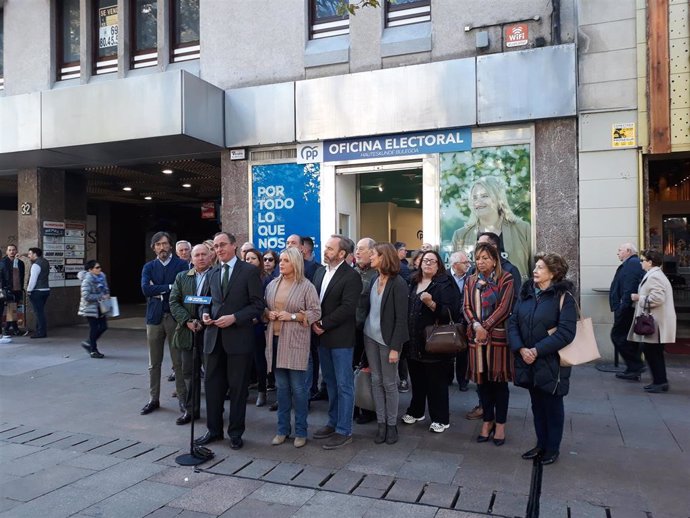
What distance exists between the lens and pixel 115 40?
1161cm

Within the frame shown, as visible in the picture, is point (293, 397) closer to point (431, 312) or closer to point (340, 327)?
point (340, 327)

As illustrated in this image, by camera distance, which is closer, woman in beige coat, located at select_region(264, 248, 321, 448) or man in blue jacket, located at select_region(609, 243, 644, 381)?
woman in beige coat, located at select_region(264, 248, 321, 448)

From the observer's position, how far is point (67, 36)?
12094 millimetres

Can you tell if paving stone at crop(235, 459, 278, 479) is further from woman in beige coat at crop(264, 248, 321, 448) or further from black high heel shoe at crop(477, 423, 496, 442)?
black high heel shoe at crop(477, 423, 496, 442)

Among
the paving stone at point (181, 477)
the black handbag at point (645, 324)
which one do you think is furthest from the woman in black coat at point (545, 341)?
the black handbag at point (645, 324)

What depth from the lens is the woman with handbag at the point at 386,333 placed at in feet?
16.2

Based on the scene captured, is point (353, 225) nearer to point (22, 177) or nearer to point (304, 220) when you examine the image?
point (304, 220)

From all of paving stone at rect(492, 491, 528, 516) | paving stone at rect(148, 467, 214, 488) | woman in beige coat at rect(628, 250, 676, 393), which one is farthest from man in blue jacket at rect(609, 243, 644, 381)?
paving stone at rect(148, 467, 214, 488)

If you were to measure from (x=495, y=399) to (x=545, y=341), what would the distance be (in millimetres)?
942

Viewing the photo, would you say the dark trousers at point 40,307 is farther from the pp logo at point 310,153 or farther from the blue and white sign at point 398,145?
the blue and white sign at point 398,145

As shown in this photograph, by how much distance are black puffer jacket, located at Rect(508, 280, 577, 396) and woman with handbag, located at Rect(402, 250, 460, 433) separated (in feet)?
2.73

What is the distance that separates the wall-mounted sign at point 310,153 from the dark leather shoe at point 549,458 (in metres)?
6.65

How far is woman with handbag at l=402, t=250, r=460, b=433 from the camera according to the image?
5215 millimetres

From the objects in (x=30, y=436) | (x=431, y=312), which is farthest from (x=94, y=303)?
(x=431, y=312)
